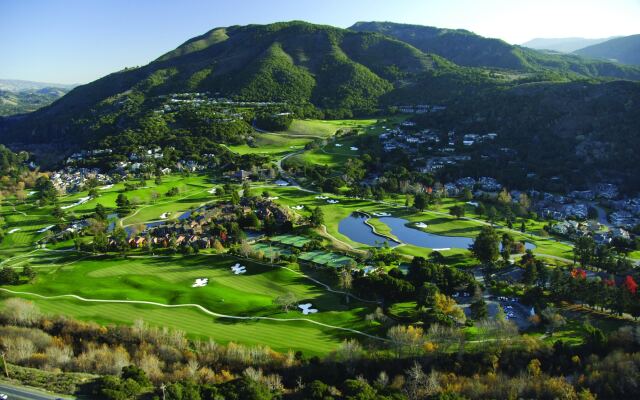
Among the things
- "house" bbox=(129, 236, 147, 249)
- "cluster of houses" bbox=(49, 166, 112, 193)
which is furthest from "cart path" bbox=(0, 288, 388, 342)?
"cluster of houses" bbox=(49, 166, 112, 193)

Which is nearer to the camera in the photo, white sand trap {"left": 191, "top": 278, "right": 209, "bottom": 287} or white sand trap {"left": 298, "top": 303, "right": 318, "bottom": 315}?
white sand trap {"left": 298, "top": 303, "right": 318, "bottom": 315}

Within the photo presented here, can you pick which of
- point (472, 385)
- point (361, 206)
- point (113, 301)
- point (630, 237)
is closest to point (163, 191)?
point (361, 206)

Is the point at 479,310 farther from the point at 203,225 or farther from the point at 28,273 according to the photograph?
the point at 28,273

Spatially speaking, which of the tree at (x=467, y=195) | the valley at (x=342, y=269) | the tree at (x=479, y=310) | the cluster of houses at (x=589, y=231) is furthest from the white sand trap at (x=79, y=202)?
the cluster of houses at (x=589, y=231)

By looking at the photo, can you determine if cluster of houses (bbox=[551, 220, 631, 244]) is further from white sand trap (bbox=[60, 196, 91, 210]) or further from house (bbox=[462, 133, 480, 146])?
white sand trap (bbox=[60, 196, 91, 210])

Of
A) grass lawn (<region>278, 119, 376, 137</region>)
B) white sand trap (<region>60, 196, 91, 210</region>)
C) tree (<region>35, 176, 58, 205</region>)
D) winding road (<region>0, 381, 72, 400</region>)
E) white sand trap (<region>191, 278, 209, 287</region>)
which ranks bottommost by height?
white sand trap (<region>191, 278, 209, 287</region>)

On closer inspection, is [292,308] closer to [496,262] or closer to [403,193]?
[496,262]

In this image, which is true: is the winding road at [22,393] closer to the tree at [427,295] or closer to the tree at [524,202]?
the tree at [427,295]
